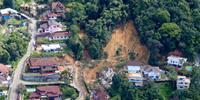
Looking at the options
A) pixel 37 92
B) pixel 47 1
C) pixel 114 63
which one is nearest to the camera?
pixel 37 92

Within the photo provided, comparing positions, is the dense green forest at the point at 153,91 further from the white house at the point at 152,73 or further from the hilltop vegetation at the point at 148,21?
the hilltop vegetation at the point at 148,21

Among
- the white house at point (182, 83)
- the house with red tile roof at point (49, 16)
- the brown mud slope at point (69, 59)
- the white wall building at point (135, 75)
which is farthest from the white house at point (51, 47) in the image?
the white house at point (182, 83)

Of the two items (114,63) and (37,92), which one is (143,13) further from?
(37,92)

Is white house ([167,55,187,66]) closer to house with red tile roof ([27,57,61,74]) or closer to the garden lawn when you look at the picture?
the garden lawn

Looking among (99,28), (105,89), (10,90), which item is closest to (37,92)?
(10,90)

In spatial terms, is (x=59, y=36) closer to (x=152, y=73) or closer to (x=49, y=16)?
(x=49, y=16)

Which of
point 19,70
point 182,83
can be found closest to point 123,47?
point 182,83

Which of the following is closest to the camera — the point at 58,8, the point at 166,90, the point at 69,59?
the point at 166,90
